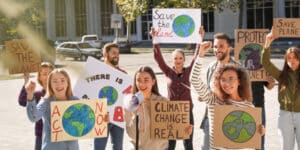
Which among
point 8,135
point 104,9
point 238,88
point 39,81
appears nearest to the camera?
point 238,88

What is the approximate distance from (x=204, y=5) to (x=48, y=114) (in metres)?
31.5

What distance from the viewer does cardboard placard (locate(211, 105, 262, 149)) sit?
3.62m

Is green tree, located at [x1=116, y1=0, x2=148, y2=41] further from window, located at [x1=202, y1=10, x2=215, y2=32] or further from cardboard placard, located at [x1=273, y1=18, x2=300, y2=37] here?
cardboard placard, located at [x1=273, y1=18, x2=300, y2=37]

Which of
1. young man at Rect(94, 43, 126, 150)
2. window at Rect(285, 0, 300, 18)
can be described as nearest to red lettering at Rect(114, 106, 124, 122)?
young man at Rect(94, 43, 126, 150)

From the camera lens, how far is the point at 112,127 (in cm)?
526

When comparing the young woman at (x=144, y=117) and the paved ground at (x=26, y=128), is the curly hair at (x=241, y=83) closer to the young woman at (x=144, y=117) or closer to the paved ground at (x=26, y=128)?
the young woman at (x=144, y=117)

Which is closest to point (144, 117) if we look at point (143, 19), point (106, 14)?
point (143, 19)

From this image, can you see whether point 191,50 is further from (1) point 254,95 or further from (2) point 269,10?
(1) point 254,95

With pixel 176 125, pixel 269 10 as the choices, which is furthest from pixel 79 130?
pixel 269 10

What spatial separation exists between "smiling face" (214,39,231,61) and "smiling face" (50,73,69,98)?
5.25 ft

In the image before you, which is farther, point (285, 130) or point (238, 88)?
point (285, 130)

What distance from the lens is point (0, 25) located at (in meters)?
2.13

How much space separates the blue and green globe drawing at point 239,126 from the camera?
11.9 feet

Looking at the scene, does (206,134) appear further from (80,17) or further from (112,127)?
(80,17)
